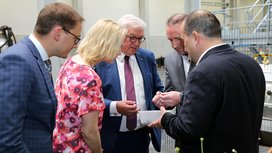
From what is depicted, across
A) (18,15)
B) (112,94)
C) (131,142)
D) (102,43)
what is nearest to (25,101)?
(102,43)

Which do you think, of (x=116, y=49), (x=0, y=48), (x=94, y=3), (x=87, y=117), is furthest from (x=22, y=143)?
(x=94, y=3)

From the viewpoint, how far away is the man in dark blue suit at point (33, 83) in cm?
102

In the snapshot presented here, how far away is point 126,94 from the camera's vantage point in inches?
75.4

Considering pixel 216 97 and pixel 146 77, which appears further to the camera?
pixel 146 77

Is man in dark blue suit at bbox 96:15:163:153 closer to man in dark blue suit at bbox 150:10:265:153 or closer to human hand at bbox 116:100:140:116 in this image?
human hand at bbox 116:100:140:116

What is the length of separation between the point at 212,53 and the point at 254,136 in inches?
17.2

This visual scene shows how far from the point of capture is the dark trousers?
6.17 ft

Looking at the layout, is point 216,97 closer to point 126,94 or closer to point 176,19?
point 126,94

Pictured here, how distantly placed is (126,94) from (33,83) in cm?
89

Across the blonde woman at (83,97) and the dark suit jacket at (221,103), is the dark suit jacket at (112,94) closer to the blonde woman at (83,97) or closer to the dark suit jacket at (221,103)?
the blonde woman at (83,97)

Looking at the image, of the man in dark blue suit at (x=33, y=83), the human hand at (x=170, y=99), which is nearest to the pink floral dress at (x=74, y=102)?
the man in dark blue suit at (x=33, y=83)

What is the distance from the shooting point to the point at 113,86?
1867 millimetres

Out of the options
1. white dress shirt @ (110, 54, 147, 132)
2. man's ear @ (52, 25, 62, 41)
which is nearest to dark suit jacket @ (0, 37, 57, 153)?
man's ear @ (52, 25, 62, 41)

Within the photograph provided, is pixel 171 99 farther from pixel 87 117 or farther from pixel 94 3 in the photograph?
pixel 94 3
